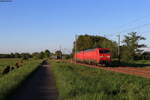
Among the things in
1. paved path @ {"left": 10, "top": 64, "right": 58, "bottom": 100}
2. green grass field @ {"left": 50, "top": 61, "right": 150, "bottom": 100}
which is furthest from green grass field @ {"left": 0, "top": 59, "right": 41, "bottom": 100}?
green grass field @ {"left": 50, "top": 61, "right": 150, "bottom": 100}

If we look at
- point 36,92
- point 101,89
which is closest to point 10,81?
point 36,92

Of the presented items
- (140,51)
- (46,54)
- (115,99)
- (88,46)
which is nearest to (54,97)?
(115,99)

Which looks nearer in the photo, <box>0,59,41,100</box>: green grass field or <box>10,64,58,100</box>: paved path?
<box>10,64,58,100</box>: paved path

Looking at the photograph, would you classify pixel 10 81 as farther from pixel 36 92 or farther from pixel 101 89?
pixel 101 89

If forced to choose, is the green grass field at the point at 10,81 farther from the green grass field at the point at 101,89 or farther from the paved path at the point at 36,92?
the green grass field at the point at 101,89

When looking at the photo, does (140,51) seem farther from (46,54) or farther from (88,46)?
(46,54)

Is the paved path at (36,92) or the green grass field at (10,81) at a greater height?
the green grass field at (10,81)

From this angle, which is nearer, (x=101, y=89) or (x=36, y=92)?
(x=101, y=89)

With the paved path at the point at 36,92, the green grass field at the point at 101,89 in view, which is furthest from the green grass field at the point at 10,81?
the green grass field at the point at 101,89

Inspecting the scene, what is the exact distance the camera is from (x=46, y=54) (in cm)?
17800

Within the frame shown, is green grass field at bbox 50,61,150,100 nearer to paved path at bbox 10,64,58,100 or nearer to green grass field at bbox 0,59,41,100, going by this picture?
paved path at bbox 10,64,58,100

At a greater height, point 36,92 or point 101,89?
point 101,89

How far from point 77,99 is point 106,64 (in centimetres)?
3372

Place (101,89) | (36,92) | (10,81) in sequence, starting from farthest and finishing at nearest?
(10,81) < (36,92) < (101,89)
